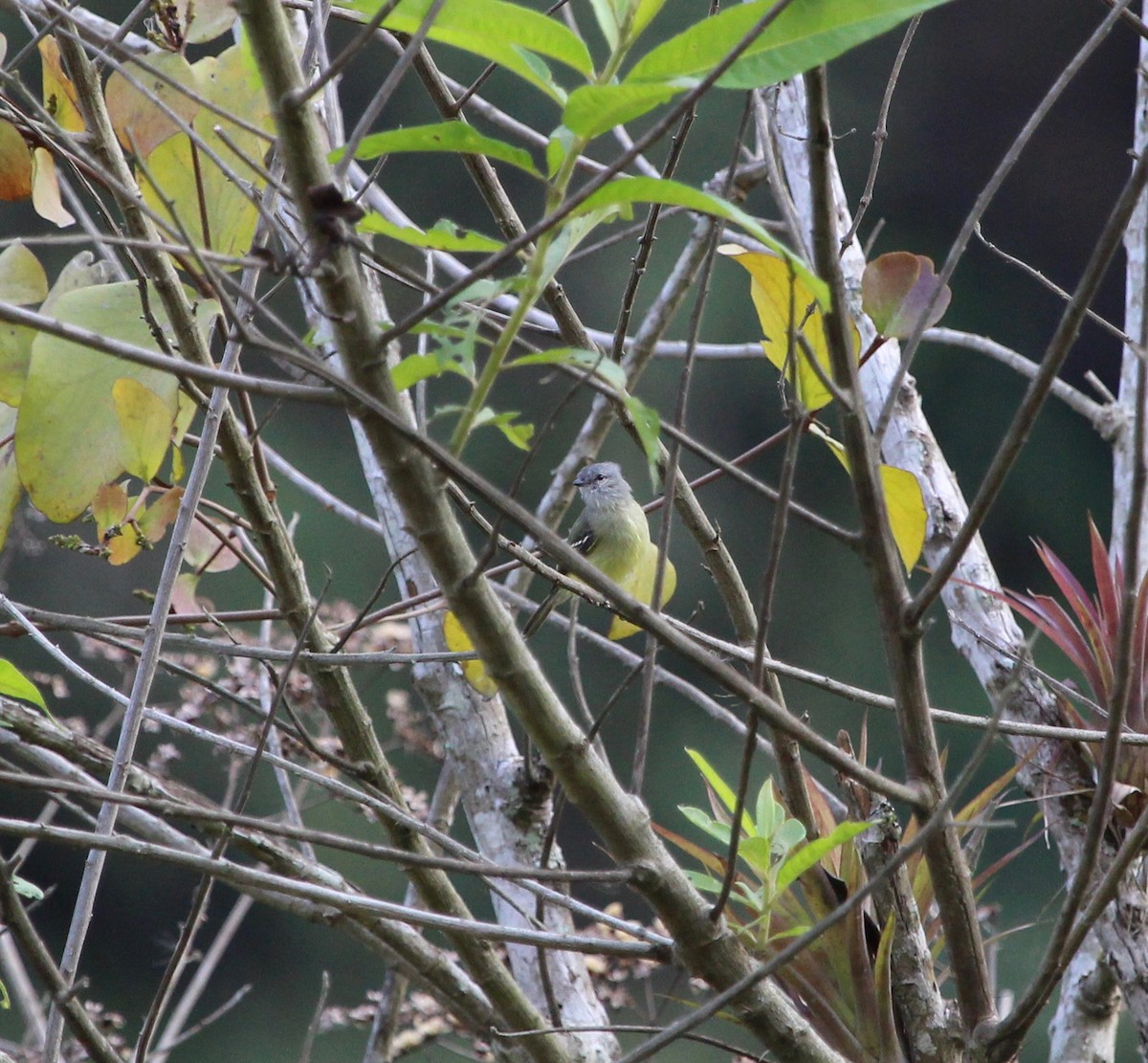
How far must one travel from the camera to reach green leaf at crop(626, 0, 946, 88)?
2.04 feet

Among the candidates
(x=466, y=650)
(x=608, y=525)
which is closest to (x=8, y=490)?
(x=466, y=650)

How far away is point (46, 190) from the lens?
1.24 meters

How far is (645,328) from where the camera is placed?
1537mm

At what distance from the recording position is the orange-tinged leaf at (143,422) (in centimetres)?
108

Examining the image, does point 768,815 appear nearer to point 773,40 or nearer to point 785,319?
point 785,319

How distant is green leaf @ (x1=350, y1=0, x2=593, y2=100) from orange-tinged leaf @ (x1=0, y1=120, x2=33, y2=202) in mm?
649

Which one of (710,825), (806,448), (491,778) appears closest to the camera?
(710,825)

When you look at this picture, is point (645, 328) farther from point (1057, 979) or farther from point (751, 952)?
point (1057, 979)

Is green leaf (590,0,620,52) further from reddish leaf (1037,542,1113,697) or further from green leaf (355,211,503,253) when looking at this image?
reddish leaf (1037,542,1113,697)

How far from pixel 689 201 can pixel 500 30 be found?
0.17 m

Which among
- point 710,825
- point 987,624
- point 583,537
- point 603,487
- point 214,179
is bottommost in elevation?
point 583,537

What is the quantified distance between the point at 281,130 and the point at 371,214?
0.28ft

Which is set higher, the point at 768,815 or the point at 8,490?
the point at 8,490

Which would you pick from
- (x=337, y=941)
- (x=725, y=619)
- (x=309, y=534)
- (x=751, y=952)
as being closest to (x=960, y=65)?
(x=725, y=619)
